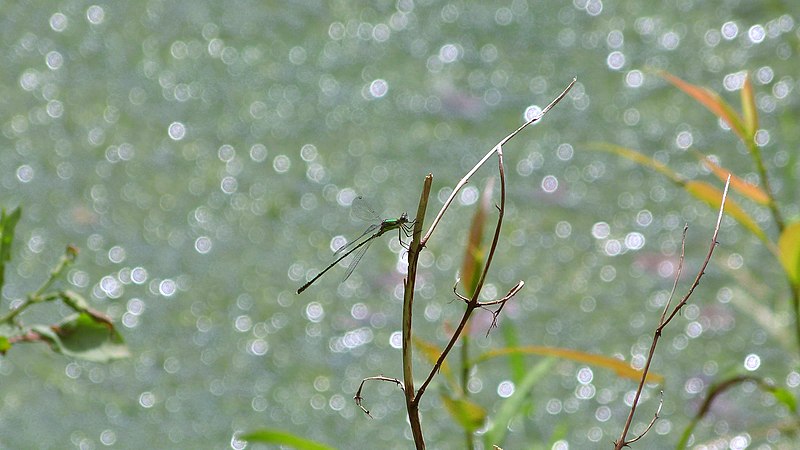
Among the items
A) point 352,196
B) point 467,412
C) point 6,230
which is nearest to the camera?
point 6,230

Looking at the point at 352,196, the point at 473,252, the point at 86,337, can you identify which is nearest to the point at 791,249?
the point at 473,252

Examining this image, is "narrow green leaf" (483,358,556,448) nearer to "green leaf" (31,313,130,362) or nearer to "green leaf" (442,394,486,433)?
"green leaf" (442,394,486,433)

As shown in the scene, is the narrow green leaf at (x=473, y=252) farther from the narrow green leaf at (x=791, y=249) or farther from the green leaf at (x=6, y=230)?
the green leaf at (x=6, y=230)

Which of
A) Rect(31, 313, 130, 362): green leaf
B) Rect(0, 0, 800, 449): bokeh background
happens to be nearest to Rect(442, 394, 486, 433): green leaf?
Rect(31, 313, 130, 362): green leaf

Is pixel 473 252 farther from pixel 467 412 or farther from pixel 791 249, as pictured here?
pixel 791 249

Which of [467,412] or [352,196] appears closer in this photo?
[467,412]

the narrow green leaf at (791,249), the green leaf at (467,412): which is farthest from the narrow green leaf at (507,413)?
the narrow green leaf at (791,249)

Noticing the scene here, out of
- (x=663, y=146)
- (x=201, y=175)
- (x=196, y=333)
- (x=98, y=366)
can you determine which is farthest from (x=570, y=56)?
(x=98, y=366)
